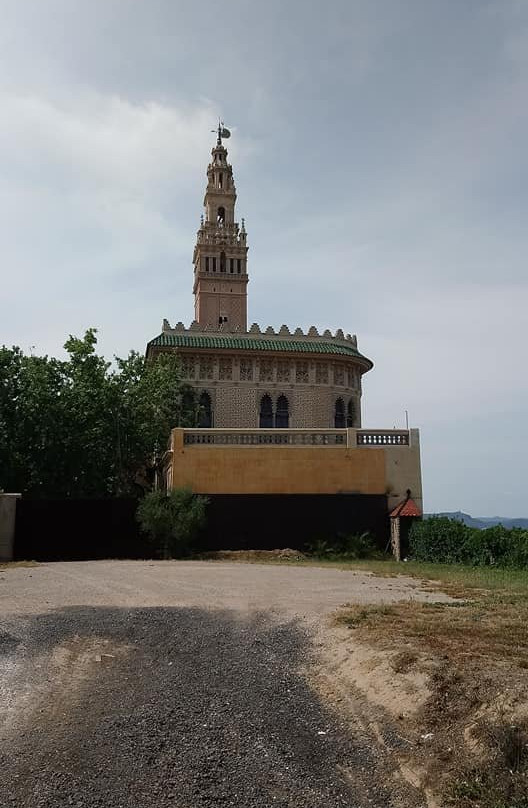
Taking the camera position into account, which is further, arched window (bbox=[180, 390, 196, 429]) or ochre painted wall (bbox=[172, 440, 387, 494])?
arched window (bbox=[180, 390, 196, 429])

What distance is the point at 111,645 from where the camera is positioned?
8.72 m

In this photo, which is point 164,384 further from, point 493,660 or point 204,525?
point 493,660

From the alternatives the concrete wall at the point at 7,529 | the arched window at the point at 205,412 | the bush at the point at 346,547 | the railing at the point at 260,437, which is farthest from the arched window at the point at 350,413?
the concrete wall at the point at 7,529

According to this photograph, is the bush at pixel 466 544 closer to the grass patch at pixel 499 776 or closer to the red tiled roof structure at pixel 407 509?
the red tiled roof structure at pixel 407 509

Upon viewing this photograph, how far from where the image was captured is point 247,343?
3944 centimetres

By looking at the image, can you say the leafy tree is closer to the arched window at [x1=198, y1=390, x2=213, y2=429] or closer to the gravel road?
the arched window at [x1=198, y1=390, x2=213, y2=429]

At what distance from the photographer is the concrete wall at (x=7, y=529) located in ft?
71.7

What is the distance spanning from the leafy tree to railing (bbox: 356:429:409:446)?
9237 mm

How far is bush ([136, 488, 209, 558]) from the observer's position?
2128 cm

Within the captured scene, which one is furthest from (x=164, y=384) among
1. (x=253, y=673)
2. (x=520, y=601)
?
(x=253, y=673)

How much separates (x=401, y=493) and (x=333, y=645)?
49.9ft

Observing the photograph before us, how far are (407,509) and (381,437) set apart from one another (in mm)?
2693

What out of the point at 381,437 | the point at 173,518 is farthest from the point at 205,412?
the point at 173,518

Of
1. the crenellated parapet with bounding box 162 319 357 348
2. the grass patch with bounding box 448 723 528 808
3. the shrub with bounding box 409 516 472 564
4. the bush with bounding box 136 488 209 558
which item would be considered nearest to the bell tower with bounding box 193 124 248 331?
the crenellated parapet with bounding box 162 319 357 348
